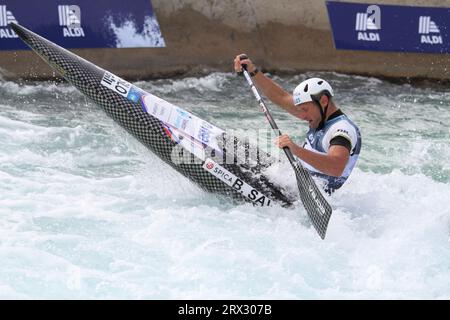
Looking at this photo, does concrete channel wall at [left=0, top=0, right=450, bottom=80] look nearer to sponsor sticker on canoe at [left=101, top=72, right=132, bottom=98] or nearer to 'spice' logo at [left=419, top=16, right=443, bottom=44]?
'spice' logo at [left=419, top=16, right=443, bottom=44]

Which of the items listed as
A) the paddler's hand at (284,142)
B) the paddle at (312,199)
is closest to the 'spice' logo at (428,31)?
the paddle at (312,199)

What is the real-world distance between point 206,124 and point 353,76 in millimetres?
4627

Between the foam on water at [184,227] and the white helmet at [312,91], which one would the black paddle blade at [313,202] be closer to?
the foam on water at [184,227]

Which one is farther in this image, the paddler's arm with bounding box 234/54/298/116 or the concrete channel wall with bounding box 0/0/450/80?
the concrete channel wall with bounding box 0/0/450/80

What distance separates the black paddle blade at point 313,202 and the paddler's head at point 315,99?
0.41 metres

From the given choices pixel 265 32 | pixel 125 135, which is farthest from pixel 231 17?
pixel 125 135

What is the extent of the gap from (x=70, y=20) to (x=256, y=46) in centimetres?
248

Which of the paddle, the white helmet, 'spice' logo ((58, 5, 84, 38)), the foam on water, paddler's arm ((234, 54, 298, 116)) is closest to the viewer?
the foam on water

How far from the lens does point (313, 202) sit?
6352mm

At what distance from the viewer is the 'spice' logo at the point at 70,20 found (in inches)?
403

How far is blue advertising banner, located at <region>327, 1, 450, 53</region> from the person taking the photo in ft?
36.5

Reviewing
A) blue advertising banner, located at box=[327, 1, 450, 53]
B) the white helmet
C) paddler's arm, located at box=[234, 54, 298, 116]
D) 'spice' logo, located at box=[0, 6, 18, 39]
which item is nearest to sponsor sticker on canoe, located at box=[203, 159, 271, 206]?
paddler's arm, located at box=[234, 54, 298, 116]

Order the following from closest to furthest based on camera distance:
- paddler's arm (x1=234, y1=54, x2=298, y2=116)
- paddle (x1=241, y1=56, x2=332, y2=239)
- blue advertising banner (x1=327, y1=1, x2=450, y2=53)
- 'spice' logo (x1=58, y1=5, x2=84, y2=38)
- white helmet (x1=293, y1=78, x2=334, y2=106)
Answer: paddle (x1=241, y1=56, x2=332, y2=239) < white helmet (x1=293, y1=78, x2=334, y2=106) < paddler's arm (x1=234, y1=54, x2=298, y2=116) < 'spice' logo (x1=58, y1=5, x2=84, y2=38) < blue advertising banner (x1=327, y1=1, x2=450, y2=53)
